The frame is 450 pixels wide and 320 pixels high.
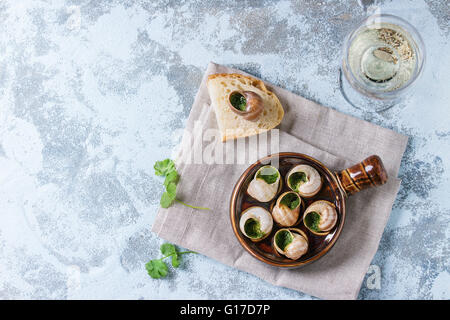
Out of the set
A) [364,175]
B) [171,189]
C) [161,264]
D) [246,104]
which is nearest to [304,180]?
[364,175]

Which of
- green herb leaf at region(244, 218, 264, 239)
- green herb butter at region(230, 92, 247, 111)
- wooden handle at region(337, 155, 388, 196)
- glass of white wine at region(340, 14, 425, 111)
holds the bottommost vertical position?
green herb leaf at region(244, 218, 264, 239)

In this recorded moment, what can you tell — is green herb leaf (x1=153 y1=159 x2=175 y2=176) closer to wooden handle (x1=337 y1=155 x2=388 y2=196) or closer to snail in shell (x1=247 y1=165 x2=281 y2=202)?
snail in shell (x1=247 y1=165 x2=281 y2=202)

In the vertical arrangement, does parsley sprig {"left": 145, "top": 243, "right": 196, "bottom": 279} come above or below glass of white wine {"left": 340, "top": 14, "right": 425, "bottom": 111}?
below

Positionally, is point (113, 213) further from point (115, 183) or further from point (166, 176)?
point (166, 176)

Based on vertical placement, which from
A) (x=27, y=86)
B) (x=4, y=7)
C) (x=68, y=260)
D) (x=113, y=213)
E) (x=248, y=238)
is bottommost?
(x=68, y=260)

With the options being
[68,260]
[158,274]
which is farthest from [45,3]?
[158,274]

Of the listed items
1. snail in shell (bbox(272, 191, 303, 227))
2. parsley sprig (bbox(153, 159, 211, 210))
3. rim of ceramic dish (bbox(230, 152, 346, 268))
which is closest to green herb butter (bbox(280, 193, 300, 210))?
snail in shell (bbox(272, 191, 303, 227))

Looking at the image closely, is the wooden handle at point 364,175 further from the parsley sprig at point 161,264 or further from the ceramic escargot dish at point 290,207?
the parsley sprig at point 161,264

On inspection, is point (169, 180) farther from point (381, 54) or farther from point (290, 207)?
point (381, 54)
